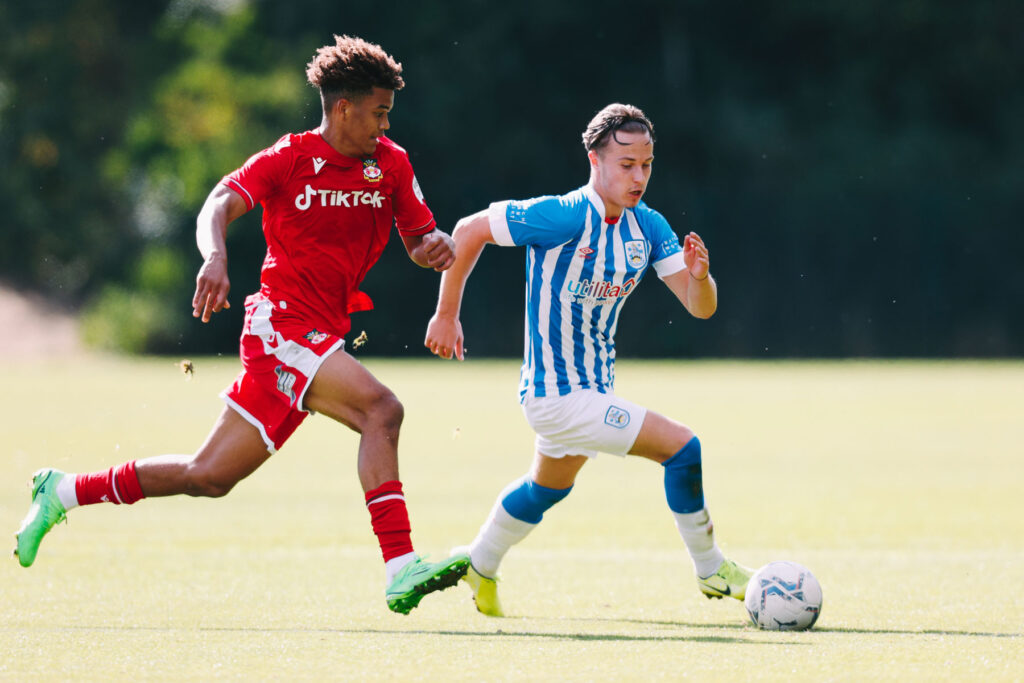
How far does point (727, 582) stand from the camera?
604 cm

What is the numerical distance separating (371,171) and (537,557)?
2742mm

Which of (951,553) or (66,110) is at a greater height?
(66,110)

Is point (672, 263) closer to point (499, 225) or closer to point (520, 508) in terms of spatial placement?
point (499, 225)

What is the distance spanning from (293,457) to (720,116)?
70.0 ft

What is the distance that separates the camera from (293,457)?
13.8 m

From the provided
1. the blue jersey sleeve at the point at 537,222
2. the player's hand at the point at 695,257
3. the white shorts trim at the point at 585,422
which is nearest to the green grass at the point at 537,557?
the white shorts trim at the point at 585,422

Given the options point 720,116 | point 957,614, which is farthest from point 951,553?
point 720,116

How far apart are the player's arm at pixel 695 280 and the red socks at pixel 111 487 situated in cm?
230

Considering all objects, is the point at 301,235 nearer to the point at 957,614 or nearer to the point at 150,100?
the point at 957,614

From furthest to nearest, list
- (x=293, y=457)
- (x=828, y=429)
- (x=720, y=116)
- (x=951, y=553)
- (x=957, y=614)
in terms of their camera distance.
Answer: (x=720, y=116)
(x=828, y=429)
(x=293, y=457)
(x=951, y=553)
(x=957, y=614)

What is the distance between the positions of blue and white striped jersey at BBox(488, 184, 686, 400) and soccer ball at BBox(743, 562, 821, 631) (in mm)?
1012

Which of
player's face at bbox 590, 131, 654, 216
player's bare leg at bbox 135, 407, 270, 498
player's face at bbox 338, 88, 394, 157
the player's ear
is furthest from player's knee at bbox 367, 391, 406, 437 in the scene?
player's face at bbox 590, 131, 654, 216

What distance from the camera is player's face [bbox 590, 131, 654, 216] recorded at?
5957 millimetres

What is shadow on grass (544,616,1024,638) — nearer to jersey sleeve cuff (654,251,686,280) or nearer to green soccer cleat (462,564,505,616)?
green soccer cleat (462,564,505,616)
